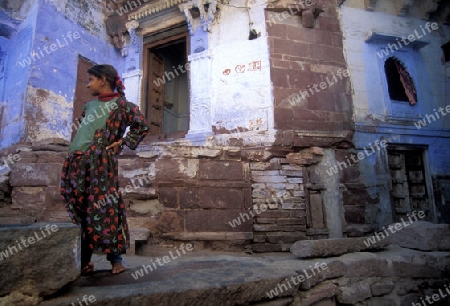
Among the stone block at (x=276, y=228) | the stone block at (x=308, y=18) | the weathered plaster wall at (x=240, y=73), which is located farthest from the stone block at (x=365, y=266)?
the stone block at (x=308, y=18)

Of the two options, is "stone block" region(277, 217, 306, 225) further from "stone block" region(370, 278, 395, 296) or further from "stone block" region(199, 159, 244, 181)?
"stone block" region(370, 278, 395, 296)

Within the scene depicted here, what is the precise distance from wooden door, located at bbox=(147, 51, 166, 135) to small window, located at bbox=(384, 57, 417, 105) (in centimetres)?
576

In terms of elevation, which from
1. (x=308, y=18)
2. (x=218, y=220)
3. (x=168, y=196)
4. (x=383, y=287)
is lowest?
(x=383, y=287)

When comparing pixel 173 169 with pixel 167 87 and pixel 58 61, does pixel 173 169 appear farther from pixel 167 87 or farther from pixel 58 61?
pixel 167 87

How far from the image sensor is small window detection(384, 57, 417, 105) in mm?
6641

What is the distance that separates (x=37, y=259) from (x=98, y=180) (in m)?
0.68

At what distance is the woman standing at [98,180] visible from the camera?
2.05 metres

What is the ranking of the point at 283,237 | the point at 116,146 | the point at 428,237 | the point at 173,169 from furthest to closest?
1. the point at 283,237
2. the point at 173,169
3. the point at 428,237
4. the point at 116,146

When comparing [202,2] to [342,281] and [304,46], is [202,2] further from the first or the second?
[342,281]

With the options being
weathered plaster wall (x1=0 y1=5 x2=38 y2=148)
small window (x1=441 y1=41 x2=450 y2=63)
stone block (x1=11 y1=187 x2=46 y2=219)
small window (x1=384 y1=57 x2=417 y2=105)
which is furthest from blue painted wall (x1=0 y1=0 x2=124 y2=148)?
small window (x1=441 y1=41 x2=450 y2=63)

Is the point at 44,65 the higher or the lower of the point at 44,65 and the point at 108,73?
the higher

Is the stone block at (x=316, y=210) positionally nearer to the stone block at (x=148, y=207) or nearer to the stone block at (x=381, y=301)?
the stone block at (x=381, y=301)

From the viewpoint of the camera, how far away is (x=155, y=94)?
7.45m

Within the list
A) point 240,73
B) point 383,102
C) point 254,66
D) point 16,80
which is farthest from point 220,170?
point 16,80
